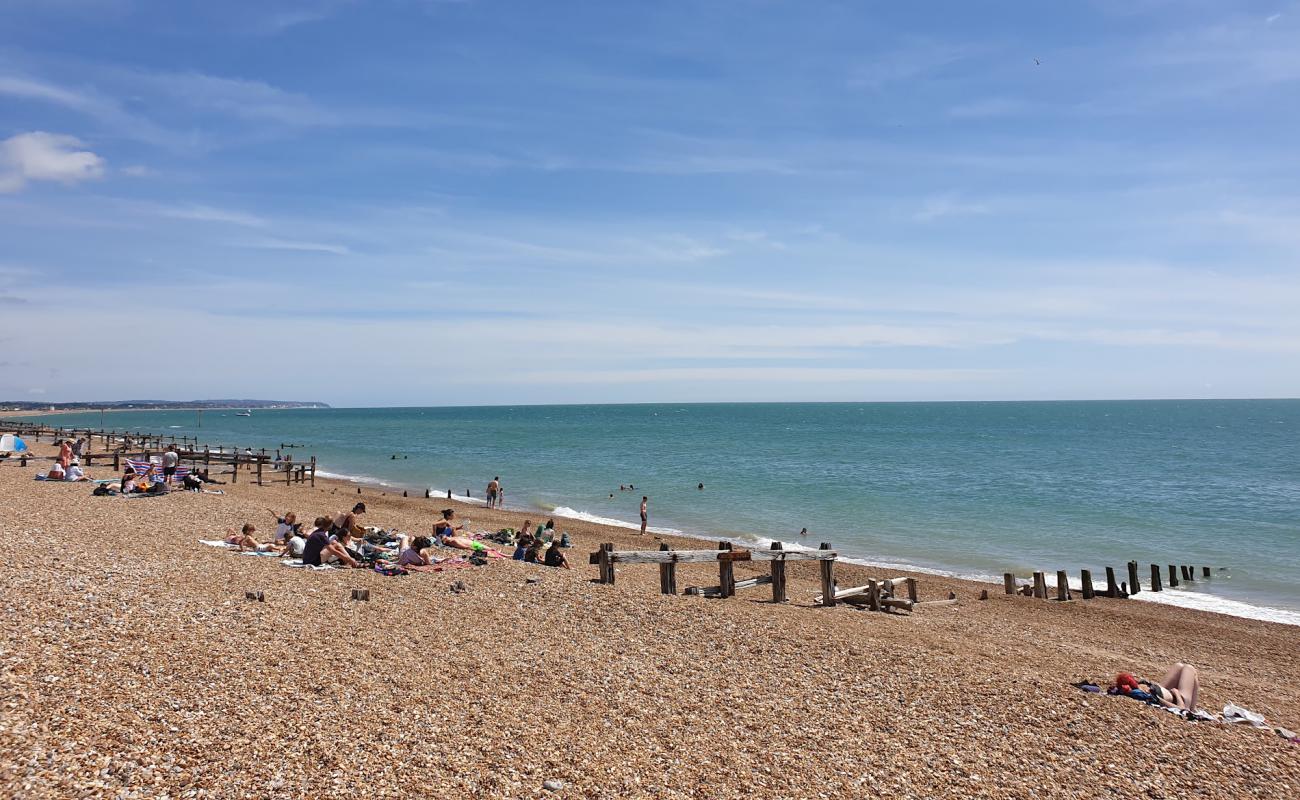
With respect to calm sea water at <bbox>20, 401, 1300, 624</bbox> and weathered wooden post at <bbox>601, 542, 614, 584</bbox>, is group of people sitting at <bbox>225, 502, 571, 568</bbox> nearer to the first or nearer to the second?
weathered wooden post at <bbox>601, 542, 614, 584</bbox>

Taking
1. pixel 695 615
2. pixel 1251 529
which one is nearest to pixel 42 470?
pixel 695 615

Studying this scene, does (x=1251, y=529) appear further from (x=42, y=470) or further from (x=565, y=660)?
(x=42, y=470)

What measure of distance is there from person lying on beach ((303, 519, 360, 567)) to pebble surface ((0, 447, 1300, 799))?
1.09m

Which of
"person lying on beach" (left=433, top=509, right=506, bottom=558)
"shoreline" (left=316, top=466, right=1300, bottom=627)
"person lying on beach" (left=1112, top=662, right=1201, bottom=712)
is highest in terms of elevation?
"person lying on beach" (left=433, top=509, right=506, bottom=558)

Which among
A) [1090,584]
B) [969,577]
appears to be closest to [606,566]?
[969,577]

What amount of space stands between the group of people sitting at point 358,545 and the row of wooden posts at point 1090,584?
42.0 feet

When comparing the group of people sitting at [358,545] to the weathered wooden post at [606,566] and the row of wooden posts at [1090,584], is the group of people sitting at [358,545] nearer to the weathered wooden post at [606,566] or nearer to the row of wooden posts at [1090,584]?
the weathered wooden post at [606,566]

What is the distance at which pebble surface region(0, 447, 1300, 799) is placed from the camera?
258 inches

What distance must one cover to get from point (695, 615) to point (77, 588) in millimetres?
9039

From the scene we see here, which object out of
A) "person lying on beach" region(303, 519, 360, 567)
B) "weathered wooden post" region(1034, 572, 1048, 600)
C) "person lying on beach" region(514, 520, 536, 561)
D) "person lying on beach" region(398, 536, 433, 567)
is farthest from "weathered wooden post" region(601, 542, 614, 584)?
"weathered wooden post" region(1034, 572, 1048, 600)

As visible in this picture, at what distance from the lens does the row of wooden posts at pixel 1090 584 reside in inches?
814

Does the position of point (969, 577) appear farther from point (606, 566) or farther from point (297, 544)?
point (297, 544)

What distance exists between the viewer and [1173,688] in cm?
1066

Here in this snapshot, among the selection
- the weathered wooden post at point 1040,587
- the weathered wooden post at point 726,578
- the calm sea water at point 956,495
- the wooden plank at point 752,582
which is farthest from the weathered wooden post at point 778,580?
the calm sea water at point 956,495
